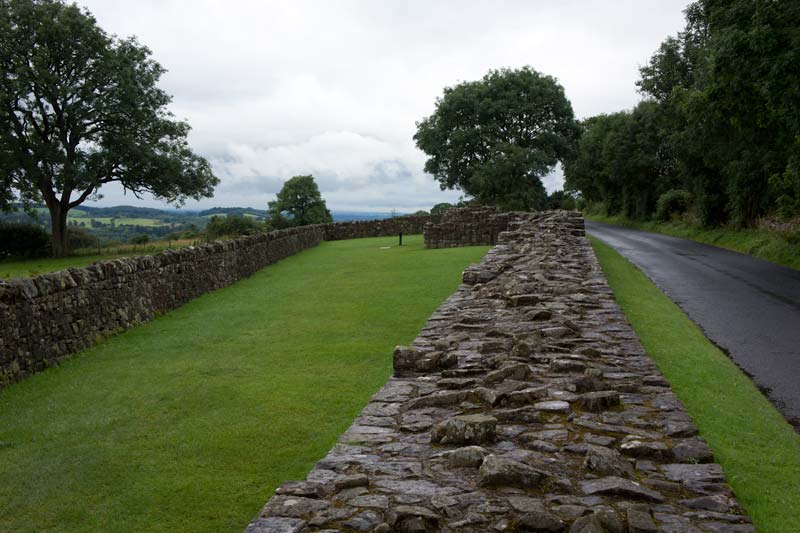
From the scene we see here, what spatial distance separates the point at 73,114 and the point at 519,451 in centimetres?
3622

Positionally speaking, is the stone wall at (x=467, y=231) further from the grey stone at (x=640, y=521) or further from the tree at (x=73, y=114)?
the grey stone at (x=640, y=521)

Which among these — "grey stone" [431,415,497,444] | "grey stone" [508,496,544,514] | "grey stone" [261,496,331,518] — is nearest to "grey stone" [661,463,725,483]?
"grey stone" [508,496,544,514]

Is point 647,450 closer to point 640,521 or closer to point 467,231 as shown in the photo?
point 640,521

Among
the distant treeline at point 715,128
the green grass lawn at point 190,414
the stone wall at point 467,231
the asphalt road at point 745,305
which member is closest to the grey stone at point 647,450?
the green grass lawn at point 190,414

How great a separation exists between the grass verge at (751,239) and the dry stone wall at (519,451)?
1836 centimetres

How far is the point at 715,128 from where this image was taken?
91.0 feet

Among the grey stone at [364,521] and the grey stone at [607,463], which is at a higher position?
the grey stone at [607,463]

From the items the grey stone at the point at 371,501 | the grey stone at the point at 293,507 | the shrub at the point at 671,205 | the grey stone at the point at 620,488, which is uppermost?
the shrub at the point at 671,205

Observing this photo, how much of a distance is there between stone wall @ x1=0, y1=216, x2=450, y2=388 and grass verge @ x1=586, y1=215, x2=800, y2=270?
60.6 ft

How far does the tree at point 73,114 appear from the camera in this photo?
32344 millimetres

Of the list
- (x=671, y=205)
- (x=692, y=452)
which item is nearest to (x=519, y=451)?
(x=692, y=452)

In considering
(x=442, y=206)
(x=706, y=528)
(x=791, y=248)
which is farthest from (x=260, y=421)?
(x=442, y=206)

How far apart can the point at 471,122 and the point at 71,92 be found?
2833 cm

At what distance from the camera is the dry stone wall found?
10.8 ft
